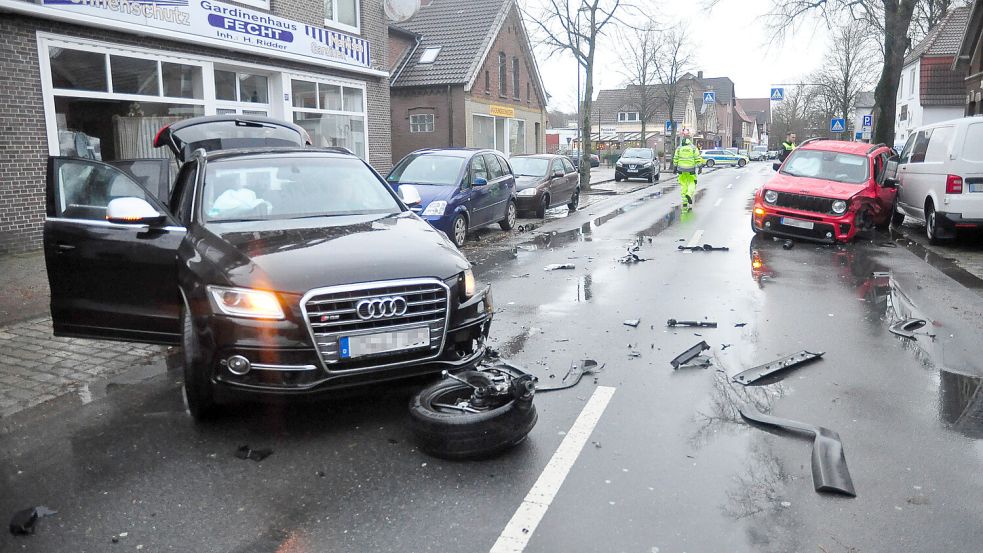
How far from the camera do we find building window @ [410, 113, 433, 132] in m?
30.5

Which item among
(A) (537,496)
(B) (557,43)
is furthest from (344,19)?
(A) (537,496)

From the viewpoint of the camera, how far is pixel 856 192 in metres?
12.8

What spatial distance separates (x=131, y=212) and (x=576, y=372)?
3438 mm

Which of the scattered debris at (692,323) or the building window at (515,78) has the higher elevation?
the building window at (515,78)

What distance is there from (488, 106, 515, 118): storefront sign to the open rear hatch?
2415 cm

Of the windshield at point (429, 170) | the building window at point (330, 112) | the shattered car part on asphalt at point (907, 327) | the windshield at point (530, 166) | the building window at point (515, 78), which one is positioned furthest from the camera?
the building window at point (515, 78)

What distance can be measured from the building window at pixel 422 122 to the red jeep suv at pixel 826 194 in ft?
60.3

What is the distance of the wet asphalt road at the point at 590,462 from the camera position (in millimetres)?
3500

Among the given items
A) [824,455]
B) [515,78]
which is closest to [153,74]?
[824,455]

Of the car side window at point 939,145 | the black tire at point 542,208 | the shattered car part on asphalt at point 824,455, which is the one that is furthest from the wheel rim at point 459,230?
the shattered car part on asphalt at point 824,455

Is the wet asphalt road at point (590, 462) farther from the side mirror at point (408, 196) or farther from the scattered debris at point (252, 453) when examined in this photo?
the side mirror at point (408, 196)

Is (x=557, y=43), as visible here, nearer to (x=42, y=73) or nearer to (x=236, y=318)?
(x=42, y=73)

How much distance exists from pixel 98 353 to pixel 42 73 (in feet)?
25.8

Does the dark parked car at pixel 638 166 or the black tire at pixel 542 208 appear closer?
the black tire at pixel 542 208
